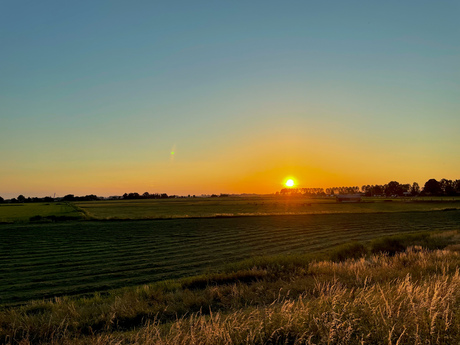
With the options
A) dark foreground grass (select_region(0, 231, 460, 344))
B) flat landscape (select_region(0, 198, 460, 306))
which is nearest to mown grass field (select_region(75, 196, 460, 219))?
flat landscape (select_region(0, 198, 460, 306))

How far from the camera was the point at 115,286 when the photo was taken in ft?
51.1

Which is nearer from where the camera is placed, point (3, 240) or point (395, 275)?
point (395, 275)

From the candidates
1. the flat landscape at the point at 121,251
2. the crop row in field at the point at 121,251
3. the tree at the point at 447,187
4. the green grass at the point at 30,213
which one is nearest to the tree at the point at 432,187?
the tree at the point at 447,187

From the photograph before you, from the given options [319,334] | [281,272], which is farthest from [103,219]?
[319,334]

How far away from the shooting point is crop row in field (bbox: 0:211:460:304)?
1634cm

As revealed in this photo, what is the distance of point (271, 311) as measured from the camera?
615 cm

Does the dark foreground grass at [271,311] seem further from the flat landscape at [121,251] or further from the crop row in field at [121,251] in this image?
the crop row in field at [121,251]

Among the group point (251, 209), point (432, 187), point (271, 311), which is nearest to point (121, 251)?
point (271, 311)

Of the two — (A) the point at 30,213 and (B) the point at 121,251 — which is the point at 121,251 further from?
(A) the point at 30,213

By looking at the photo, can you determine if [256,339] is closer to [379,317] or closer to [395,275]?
[379,317]

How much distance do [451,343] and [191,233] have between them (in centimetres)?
3166

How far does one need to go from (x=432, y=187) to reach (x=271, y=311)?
218 m

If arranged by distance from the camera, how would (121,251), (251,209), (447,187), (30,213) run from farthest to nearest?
(447,187), (251,209), (30,213), (121,251)

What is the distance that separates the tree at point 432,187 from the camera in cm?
18593
